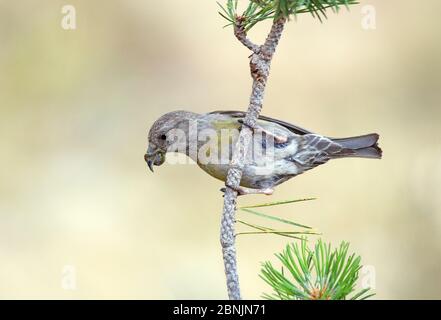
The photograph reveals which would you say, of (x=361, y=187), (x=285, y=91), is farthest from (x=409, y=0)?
(x=361, y=187)

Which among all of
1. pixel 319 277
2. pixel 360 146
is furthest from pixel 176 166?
pixel 319 277

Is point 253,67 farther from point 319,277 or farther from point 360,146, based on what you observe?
point 360,146

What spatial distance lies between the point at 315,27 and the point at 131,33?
1587mm

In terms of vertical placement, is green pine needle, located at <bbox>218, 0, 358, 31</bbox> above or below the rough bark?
above

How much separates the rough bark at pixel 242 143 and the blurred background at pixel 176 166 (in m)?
3.08

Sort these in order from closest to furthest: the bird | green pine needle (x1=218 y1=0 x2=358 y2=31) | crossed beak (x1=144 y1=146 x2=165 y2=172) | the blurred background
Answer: green pine needle (x1=218 y1=0 x2=358 y2=31) → the bird → crossed beak (x1=144 y1=146 x2=165 y2=172) → the blurred background

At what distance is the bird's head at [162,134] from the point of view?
2.79 m

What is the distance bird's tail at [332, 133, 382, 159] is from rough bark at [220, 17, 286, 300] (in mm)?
1039

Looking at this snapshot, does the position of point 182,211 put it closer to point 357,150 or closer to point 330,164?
point 330,164

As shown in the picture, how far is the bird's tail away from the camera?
9.55 ft

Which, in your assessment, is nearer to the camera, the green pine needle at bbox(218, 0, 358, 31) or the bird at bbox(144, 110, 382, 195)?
the green pine needle at bbox(218, 0, 358, 31)

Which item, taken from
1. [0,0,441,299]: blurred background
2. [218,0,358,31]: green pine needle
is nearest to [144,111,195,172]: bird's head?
[218,0,358,31]: green pine needle

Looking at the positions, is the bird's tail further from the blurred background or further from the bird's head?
the blurred background
